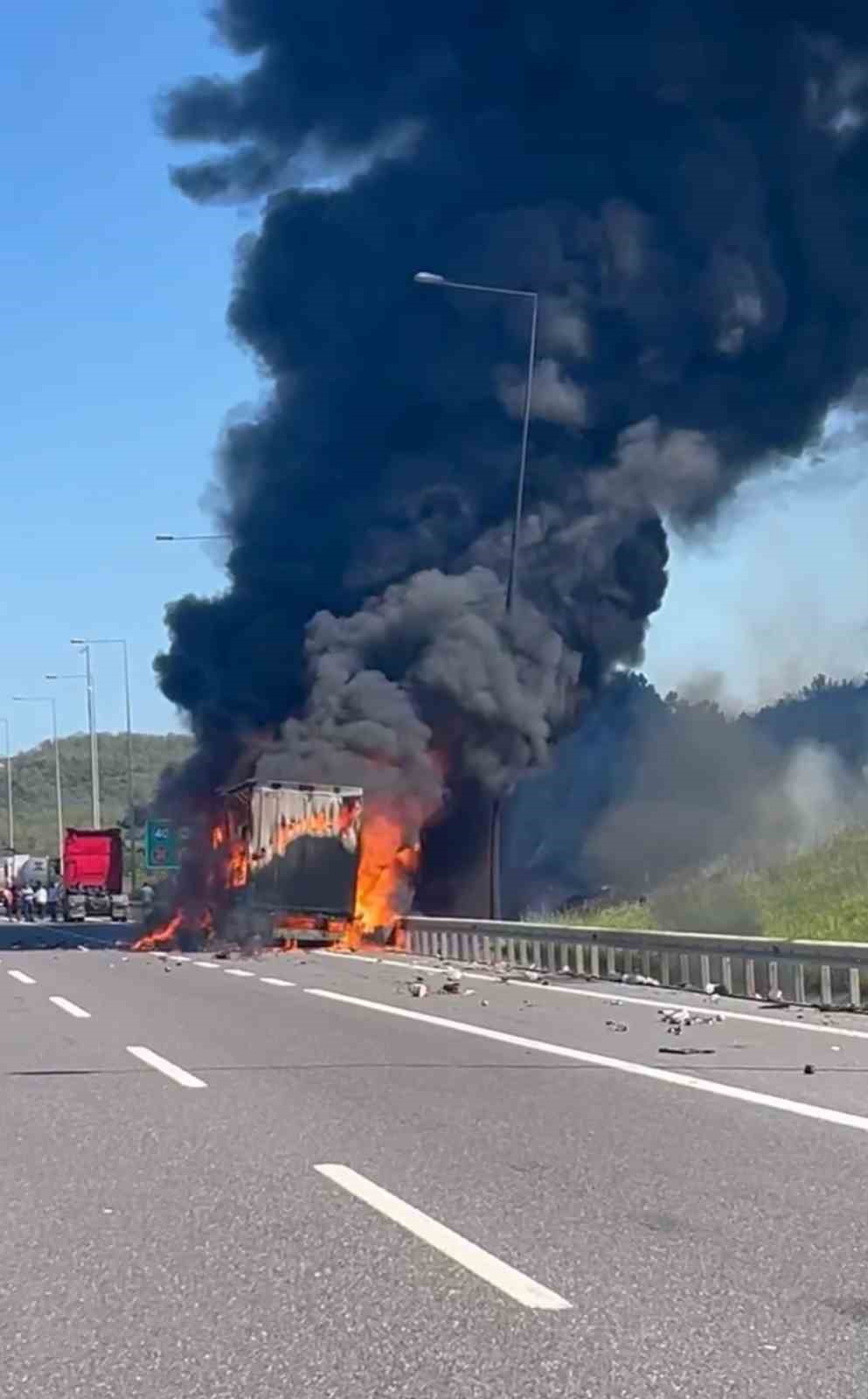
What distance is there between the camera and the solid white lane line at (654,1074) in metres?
11.2

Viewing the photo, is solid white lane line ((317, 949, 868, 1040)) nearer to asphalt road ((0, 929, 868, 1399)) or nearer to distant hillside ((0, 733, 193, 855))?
asphalt road ((0, 929, 868, 1399))

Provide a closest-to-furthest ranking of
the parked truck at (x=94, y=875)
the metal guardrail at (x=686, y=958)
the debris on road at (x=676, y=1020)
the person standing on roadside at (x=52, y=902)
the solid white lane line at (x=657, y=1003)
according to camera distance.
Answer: the solid white lane line at (x=657, y=1003)
the debris on road at (x=676, y=1020)
the metal guardrail at (x=686, y=958)
the parked truck at (x=94, y=875)
the person standing on roadside at (x=52, y=902)

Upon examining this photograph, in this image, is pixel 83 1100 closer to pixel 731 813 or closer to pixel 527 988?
pixel 527 988

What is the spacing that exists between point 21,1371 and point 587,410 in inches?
1459

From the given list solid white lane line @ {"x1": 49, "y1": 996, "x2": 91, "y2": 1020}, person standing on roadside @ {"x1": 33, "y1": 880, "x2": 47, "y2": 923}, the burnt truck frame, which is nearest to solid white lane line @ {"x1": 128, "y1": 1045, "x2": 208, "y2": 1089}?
solid white lane line @ {"x1": 49, "y1": 996, "x2": 91, "y2": 1020}

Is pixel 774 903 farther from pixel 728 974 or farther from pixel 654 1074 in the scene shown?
pixel 654 1074

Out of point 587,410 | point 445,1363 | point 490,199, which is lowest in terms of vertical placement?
point 445,1363

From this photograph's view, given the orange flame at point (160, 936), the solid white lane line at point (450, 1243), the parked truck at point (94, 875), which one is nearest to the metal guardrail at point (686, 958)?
the orange flame at point (160, 936)

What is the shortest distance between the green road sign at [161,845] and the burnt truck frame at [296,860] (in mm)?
11423

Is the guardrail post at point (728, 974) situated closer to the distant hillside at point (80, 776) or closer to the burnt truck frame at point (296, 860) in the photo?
the burnt truck frame at point (296, 860)

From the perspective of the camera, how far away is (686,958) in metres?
21.9

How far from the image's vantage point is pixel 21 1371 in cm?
588

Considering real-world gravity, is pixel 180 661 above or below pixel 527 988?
above

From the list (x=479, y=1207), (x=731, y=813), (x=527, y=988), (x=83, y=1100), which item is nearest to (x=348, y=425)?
(x=731, y=813)
